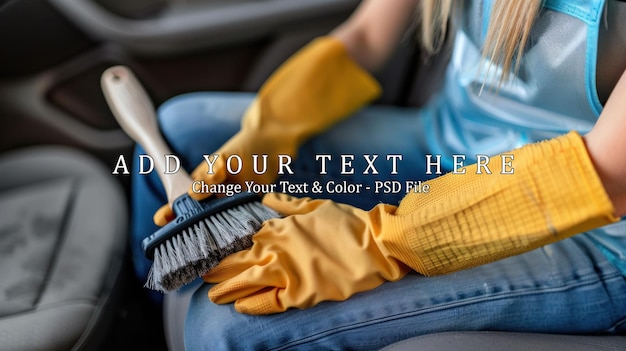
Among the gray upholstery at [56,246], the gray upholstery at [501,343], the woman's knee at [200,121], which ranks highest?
the woman's knee at [200,121]

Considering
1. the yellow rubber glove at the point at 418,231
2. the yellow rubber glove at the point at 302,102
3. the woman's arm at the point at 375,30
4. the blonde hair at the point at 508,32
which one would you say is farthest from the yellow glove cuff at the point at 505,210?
the woman's arm at the point at 375,30

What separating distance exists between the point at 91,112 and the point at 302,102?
0.46 metres

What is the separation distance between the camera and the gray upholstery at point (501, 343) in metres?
0.51

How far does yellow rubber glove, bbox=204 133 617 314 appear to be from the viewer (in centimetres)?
46

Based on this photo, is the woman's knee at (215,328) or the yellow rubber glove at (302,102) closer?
the woman's knee at (215,328)

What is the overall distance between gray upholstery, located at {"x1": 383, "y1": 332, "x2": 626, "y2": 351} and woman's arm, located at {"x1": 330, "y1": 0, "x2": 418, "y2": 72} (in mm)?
453

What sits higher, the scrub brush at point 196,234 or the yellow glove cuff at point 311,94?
the yellow glove cuff at point 311,94

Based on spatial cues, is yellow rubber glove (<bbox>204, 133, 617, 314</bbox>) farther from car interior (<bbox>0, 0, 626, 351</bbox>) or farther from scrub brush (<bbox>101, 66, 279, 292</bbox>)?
car interior (<bbox>0, 0, 626, 351</bbox>)

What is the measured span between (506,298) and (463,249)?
3.6 inches

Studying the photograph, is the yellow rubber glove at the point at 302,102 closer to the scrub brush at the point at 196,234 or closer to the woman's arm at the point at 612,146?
the scrub brush at the point at 196,234

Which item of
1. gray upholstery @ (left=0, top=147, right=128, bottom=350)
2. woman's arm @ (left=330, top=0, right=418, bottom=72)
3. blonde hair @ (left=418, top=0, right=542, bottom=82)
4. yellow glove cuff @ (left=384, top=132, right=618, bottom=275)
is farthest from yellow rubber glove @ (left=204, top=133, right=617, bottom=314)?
woman's arm @ (left=330, top=0, right=418, bottom=72)

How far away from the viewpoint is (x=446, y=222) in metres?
0.49

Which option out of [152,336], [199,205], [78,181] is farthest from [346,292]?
[78,181]

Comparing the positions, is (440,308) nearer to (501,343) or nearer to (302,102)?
(501,343)
